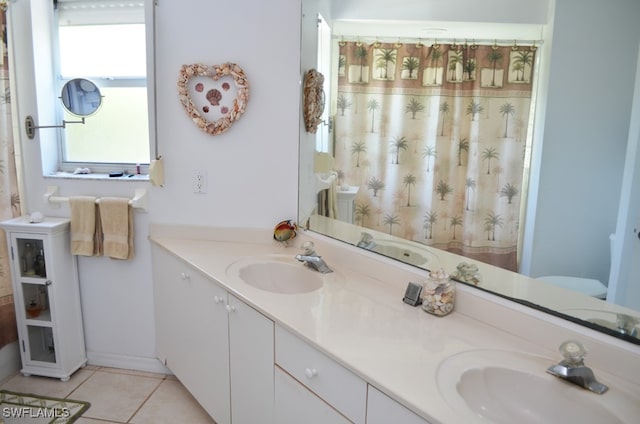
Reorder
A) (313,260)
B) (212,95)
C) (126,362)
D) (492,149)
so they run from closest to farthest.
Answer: (492,149) < (313,260) < (212,95) < (126,362)

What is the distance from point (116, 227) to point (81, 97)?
785 millimetres

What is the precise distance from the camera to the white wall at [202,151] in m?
2.16

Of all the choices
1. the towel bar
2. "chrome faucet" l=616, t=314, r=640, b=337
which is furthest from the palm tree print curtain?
the towel bar

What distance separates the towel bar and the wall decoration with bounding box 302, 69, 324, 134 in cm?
100

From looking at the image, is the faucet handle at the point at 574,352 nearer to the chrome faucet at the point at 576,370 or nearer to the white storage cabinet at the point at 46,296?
the chrome faucet at the point at 576,370

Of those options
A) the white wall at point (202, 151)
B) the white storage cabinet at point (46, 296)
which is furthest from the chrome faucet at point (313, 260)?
the white storage cabinet at point (46, 296)

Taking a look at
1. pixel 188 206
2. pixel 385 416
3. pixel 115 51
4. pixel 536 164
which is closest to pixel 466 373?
pixel 385 416

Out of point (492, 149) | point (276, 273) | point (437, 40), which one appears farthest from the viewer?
point (276, 273)

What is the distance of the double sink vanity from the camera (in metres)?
1.07

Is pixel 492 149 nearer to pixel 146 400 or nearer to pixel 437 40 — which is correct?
pixel 437 40

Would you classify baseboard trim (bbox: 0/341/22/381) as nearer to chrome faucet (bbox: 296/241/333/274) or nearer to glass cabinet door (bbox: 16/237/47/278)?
glass cabinet door (bbox: 16/237/47/278)

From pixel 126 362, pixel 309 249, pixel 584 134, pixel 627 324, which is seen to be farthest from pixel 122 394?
pixel 584 134

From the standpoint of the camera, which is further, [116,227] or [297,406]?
[116,227]

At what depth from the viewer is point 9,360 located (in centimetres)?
249
